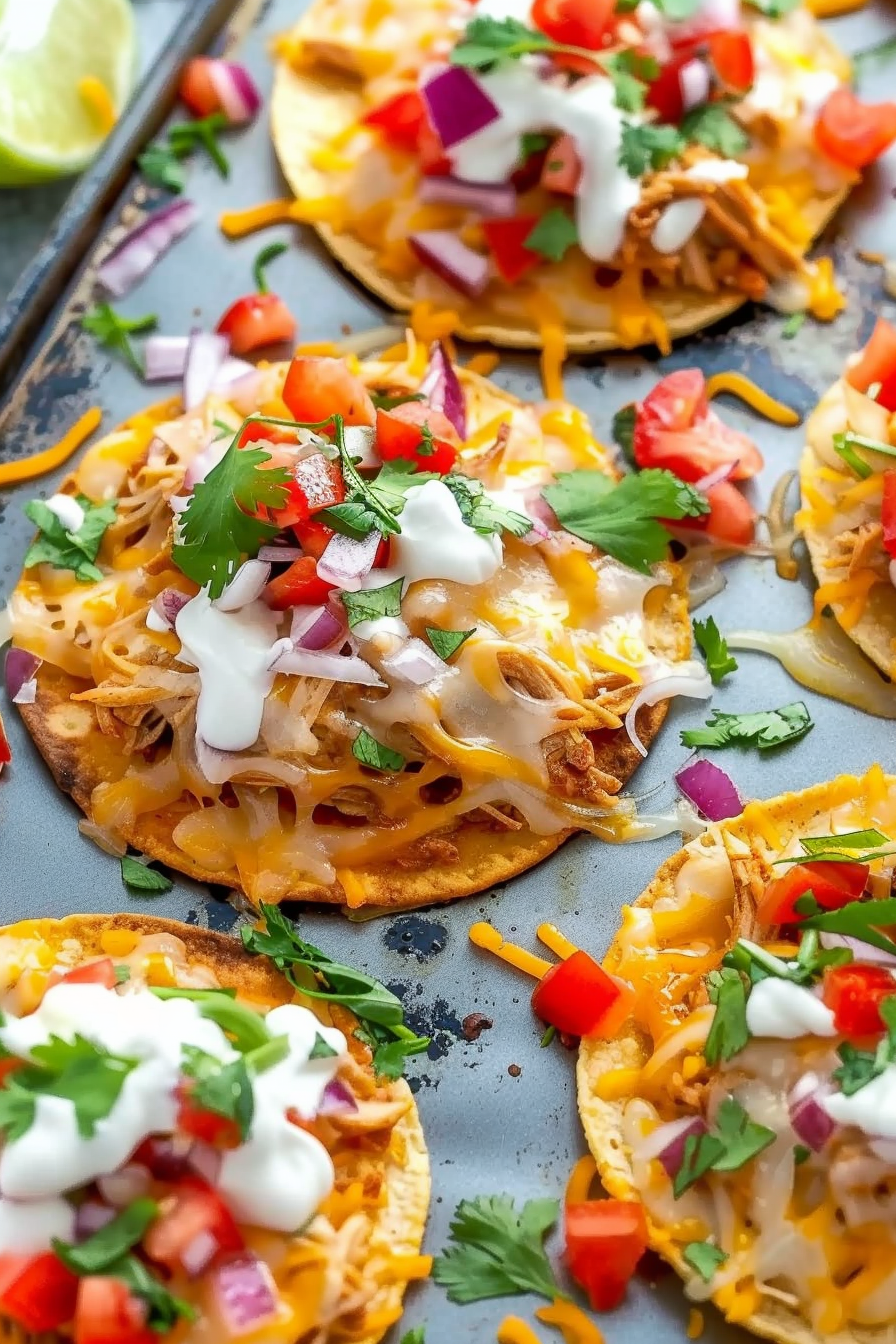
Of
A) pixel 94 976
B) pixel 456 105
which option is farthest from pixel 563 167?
pixel 94 976

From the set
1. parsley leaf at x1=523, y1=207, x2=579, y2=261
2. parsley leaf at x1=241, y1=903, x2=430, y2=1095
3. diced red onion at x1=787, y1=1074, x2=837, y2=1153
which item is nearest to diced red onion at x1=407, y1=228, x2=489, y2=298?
parsley leaf at x1=523, y1=207, x2=579, y2=261

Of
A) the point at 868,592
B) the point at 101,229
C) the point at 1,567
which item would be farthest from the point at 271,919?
the point at 101,229

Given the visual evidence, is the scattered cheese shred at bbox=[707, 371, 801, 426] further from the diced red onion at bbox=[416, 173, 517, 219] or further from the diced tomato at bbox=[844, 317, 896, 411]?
the diced red onion at bbox=[416, 173, 517, 219]

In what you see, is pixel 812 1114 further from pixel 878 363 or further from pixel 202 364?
pixel 202 364

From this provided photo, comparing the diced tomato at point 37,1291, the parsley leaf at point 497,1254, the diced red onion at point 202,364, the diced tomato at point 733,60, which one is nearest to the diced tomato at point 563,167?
the diced tomato at point 733,60

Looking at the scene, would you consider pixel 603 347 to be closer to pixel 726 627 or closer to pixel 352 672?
pixel 726 627

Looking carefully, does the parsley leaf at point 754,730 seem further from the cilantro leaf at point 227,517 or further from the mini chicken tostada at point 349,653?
the cilantro leaf at point 227,517
